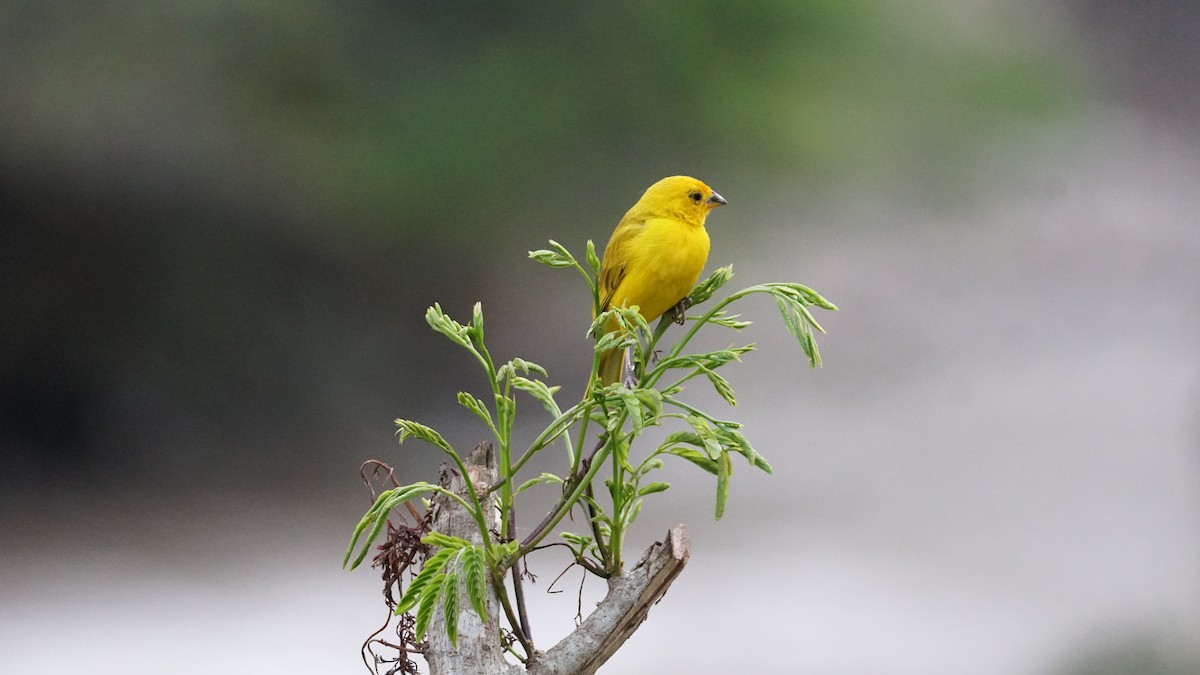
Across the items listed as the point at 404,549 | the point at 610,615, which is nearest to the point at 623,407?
the point at 610,615

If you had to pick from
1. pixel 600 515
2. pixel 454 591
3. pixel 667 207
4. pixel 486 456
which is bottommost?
pixel 454 591

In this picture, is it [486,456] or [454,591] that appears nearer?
[454,591]

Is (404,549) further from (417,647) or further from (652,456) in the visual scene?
(652,456)

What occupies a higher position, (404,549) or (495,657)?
(404,549)

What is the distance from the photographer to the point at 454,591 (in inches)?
31.1

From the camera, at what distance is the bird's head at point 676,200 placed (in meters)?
1.10

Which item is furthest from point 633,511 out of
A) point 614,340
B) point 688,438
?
point 614,340

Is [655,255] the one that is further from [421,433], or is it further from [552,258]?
[421,433]

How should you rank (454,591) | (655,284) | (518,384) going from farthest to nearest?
(655,284)
(518,384)
(454,591)

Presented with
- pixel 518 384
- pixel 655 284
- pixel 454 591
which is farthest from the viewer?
pixel 655 284

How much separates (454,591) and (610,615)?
232mm

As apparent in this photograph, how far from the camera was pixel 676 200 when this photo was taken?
1.10 m

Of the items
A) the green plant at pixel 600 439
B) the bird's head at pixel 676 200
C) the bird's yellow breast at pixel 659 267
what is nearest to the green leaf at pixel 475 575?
the green plant at pixel 600 439

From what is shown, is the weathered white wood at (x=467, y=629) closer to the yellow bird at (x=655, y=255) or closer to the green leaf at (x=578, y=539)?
the green leaf at (x=578, y=539)
